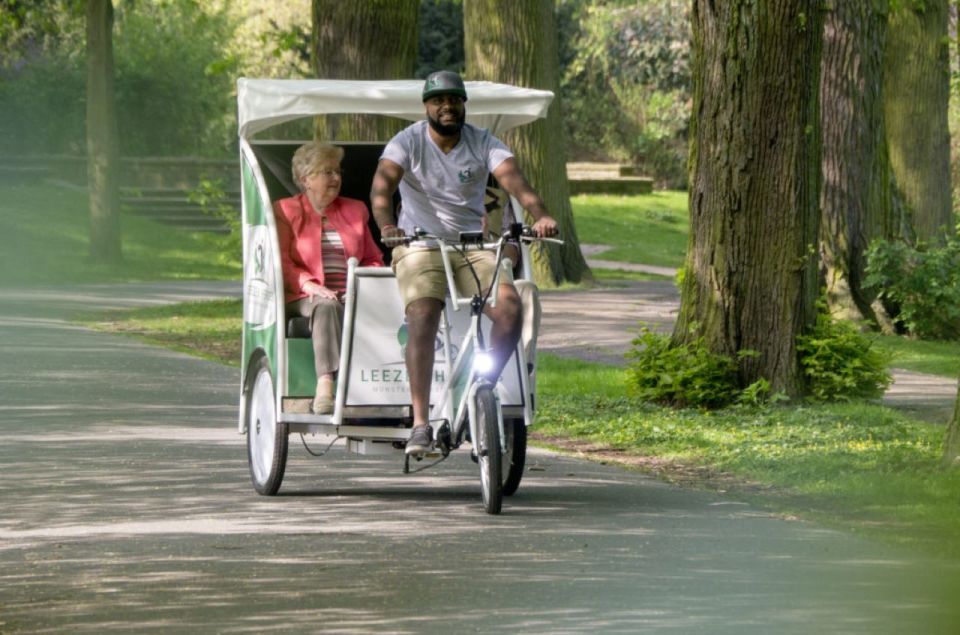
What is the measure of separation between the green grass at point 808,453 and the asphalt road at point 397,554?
44 centimetres

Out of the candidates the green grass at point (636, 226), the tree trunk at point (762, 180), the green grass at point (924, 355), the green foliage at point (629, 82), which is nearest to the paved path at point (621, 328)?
the green grass at point (924, 355)

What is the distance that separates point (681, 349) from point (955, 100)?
38.3 meters

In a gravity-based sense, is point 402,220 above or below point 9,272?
above

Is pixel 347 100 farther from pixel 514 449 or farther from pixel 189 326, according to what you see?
pixel 189 326

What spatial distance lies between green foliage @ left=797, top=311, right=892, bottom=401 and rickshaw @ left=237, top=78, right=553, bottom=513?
12.1 ft

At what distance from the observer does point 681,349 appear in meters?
14.8

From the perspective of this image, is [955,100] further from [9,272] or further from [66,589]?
[66,589]

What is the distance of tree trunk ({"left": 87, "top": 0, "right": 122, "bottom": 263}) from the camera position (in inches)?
1350

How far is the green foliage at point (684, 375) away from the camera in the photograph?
47.8ft

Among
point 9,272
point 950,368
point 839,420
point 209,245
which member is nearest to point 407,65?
point 950,368

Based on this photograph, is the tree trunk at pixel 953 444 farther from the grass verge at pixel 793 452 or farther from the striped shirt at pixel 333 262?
the striped shirt at pixel 333 262

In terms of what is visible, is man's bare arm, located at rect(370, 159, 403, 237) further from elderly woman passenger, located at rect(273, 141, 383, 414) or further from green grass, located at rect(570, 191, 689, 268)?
green grass, located at rect(570, 191, 689, 268)

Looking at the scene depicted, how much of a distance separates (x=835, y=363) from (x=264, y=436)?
5.09 metres

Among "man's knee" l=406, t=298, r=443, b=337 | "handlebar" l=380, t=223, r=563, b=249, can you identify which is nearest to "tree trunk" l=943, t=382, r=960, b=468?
"handlebar" l=380, t=223, r=563, b=249
